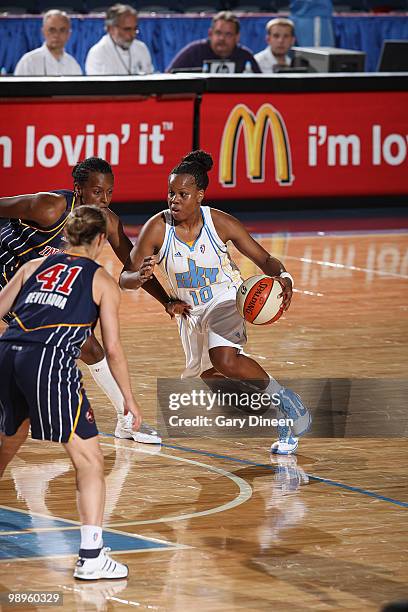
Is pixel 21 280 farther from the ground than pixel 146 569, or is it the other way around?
pixel 21 280

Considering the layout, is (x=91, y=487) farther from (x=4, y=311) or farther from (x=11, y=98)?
(x=11, y=98)

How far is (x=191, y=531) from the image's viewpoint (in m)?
6.98

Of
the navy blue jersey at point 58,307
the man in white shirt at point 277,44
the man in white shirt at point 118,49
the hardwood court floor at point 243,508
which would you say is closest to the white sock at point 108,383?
the hardwood court floor at point 243,508

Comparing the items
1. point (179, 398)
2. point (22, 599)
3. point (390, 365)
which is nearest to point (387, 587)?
point (22, 599)

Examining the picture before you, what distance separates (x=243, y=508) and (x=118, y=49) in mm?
11877

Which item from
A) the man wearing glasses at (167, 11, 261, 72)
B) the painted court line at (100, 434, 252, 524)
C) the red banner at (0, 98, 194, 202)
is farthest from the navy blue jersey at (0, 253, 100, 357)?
the man wearing glasses at (167, 11, 261, 72)

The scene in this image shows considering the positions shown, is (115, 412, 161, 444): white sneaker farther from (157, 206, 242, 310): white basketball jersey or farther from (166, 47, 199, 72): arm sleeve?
(166, 47, 199, 72): arm sleeve

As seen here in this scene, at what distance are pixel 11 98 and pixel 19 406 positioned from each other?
33.2ft

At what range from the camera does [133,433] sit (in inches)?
344

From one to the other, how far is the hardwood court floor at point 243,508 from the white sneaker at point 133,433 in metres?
0.08

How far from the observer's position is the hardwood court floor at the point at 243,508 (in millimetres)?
6195

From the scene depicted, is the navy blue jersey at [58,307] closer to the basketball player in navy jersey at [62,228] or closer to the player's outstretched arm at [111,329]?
the player's outstretched arm at [111,329]

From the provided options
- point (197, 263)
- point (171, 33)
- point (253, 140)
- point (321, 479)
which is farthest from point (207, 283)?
point (171, 33)

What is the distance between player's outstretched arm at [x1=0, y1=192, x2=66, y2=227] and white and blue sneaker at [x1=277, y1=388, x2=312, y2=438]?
5.89 ft
